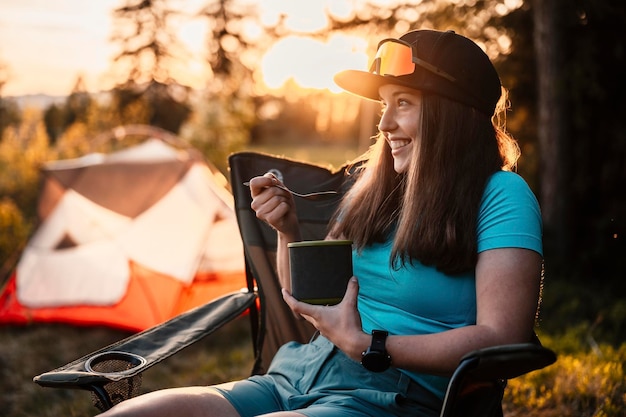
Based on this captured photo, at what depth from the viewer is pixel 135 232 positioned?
4.55 meters

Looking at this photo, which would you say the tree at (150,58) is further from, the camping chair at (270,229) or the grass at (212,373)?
the camping chair at (270,229)

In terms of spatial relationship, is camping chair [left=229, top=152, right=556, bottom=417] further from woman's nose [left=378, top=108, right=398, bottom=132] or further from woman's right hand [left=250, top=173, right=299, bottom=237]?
woman's nose [left=378, top=108, right=398, bottom=132]

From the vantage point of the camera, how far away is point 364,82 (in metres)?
1.76

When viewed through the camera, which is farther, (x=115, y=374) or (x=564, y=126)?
(x=564, y=126)

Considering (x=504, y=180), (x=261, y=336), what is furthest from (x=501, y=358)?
(x=261, y=336)

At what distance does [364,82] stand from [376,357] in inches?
28.7

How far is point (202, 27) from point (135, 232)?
1660 centimetres

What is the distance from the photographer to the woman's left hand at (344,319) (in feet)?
4.69

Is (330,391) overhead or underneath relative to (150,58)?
underneath

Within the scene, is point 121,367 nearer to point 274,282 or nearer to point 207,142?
point 274,282

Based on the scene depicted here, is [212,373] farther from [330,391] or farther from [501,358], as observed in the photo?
[501,358]

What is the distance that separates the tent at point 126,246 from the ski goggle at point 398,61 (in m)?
2.98

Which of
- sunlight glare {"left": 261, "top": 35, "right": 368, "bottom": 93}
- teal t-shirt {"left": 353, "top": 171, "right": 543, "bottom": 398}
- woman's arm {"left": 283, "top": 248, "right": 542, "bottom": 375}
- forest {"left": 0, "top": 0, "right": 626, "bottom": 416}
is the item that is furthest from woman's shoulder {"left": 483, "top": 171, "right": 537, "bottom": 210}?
sunlight glare {"left": 261, "top": 35, "right": 368, "bottom": 93}

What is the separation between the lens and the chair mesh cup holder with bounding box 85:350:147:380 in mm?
1578
